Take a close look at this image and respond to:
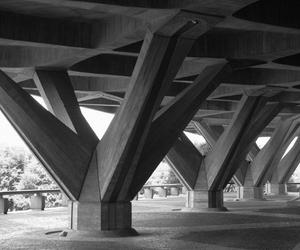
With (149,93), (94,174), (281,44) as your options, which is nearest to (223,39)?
(281,44)

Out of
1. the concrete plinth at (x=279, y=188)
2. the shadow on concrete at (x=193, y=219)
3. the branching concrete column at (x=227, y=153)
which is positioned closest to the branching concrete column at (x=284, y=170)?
the concrete plinth at (x=279, y=188)

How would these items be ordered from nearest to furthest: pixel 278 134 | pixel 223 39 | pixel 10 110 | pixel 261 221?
pixel 10 110, pixel 223 39, pixel 261 221, pixel 278 134

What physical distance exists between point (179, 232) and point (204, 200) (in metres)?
12.6

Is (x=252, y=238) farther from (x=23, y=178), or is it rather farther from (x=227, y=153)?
(x=23, y=178)

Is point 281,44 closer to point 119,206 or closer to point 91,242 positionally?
point 119,206

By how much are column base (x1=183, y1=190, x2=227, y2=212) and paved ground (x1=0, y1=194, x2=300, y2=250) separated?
2.72m

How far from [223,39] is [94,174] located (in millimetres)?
8534

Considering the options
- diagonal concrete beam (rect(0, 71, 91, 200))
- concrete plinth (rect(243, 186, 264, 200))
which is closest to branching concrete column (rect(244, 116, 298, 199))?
concrete plinth (rect(243, 186, 264, 200))

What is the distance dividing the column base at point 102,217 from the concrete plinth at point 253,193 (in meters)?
28.5

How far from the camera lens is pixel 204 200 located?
34906mm

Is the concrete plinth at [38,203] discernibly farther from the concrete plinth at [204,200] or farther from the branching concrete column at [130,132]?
the branching concrete column at [130,132]

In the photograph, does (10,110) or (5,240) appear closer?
(5,240)

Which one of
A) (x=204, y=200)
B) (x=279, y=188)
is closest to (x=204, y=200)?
(x=204, y=200)

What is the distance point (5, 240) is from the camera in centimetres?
1992
